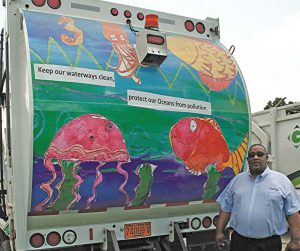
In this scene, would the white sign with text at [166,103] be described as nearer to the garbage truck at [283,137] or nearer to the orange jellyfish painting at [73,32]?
the orange jellyfish painting at [73,32]

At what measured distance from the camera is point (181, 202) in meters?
4.17

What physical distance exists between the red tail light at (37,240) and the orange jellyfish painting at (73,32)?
154 centimetres

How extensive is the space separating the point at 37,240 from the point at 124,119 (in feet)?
3.87

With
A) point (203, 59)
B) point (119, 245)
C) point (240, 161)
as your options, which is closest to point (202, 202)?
point (240, 161)

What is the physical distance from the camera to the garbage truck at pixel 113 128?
3520 mm

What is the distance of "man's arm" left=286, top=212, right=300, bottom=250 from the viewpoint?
3.48m

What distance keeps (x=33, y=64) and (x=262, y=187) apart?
2.01 meters

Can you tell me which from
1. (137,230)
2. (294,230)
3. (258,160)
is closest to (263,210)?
(294,230)

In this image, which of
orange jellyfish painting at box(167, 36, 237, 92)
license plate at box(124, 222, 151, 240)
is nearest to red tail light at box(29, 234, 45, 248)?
license plate at box(124, 222, 151, 240)

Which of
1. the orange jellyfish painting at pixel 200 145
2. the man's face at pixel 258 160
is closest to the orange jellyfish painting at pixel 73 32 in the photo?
the orange jellyfish painting at pixel 200 145

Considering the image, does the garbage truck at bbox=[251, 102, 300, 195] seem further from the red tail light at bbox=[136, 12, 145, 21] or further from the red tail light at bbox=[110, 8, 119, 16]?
the red tail light at bbox=[110, 8, 119, 16]

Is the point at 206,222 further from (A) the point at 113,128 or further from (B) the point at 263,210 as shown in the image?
(A) the point at 113,128

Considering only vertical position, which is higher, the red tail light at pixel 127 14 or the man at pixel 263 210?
the red tail light at pixel 127 14

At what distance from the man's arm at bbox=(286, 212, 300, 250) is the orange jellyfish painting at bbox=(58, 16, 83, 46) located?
2204 millimetres
